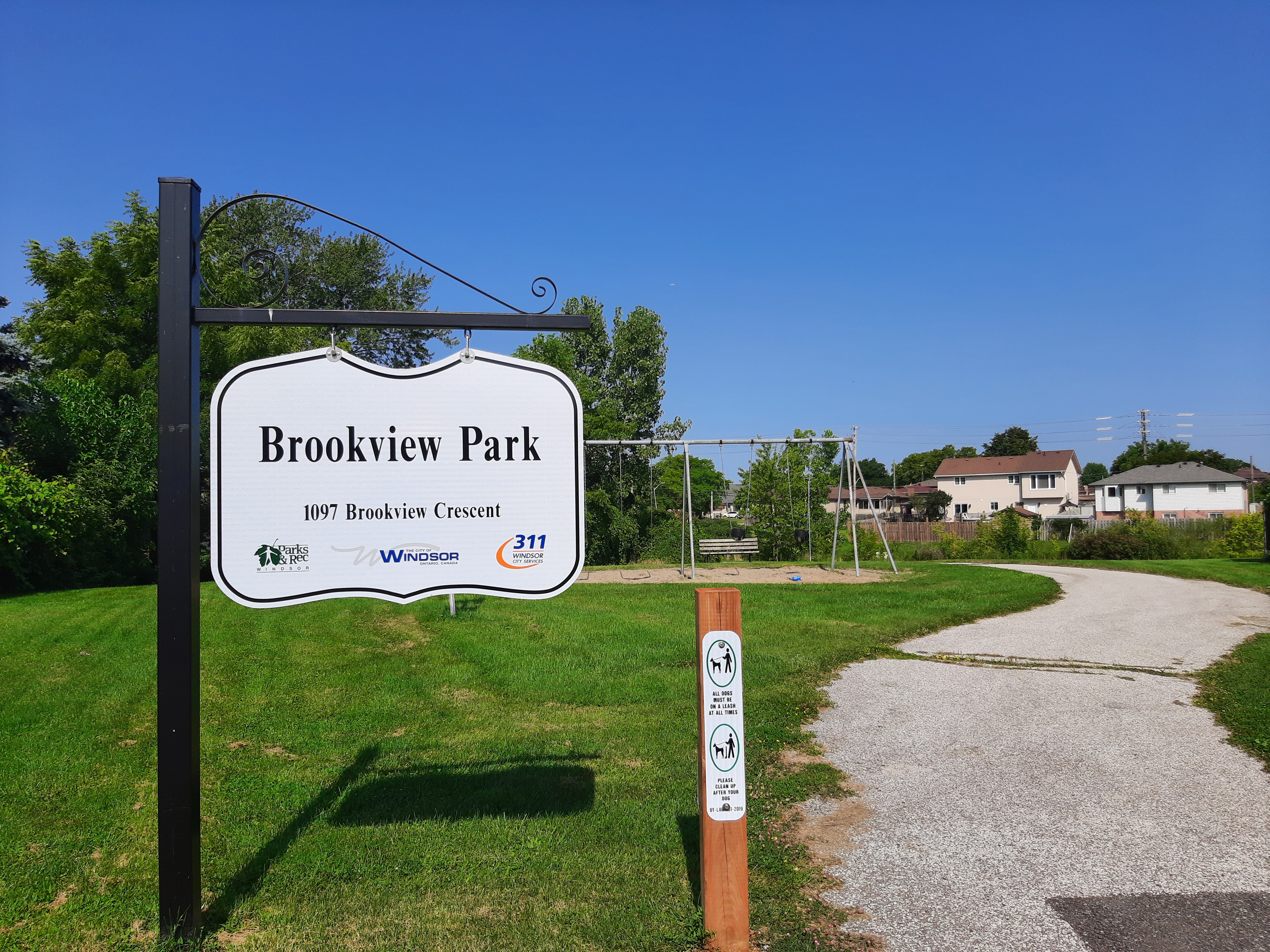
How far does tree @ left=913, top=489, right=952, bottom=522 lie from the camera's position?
2795 inches

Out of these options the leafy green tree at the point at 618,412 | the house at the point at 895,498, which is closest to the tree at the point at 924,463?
the house at the point at 895,498

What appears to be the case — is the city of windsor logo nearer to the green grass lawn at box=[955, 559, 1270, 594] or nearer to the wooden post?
the wooden post

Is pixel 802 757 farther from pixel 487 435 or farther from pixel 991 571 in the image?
pixel 991 571

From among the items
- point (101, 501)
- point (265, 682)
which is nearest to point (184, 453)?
point (265, 682)

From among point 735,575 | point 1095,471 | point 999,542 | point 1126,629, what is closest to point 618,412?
point 999,542

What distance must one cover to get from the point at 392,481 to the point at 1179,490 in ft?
240

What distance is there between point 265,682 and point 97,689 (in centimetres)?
144

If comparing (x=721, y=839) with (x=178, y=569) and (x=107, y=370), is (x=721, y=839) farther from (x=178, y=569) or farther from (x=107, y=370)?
(x=107, y=370)

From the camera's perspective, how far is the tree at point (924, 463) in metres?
109

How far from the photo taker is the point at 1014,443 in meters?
93.1

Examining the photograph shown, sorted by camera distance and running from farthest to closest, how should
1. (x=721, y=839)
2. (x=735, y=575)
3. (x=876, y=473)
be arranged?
(x=876, y=473)
(x=735, y=575)
(x=721, y=839)

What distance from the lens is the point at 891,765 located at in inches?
217

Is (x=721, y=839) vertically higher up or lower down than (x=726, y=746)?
lower down

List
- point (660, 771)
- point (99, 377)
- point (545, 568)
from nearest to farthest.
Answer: point (545, 568), point (660, 771), point (99, 377)
